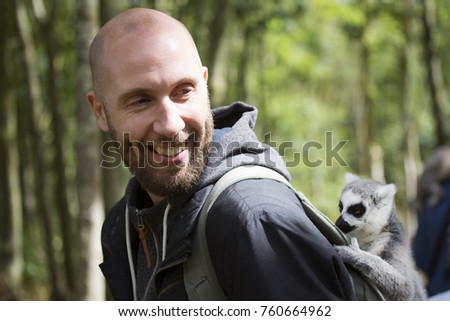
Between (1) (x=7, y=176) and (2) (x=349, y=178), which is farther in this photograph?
(1) (x=7, y=176)

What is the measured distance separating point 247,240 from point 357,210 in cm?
77

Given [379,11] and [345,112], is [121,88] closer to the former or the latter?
[379,11]

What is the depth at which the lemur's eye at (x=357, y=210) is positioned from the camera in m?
2.80

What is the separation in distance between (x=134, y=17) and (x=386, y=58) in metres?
27.1

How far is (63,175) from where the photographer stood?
603 inches

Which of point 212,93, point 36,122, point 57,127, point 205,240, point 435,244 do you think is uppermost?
point 205,240

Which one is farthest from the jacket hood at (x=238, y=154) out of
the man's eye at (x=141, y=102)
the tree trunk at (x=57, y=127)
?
the tree trunk at (x=57, y=127)

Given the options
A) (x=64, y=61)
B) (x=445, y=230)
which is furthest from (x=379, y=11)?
(x=445, y=230)

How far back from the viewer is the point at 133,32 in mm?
2523

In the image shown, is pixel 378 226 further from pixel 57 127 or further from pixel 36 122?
pixel 57 127

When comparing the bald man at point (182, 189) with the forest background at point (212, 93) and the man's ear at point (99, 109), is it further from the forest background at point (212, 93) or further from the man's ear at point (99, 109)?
the forest background at point (212, 93)

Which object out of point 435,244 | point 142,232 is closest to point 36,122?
point 435,244

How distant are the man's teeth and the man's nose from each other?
87 mm

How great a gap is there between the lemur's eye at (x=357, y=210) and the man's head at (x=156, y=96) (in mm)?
665
